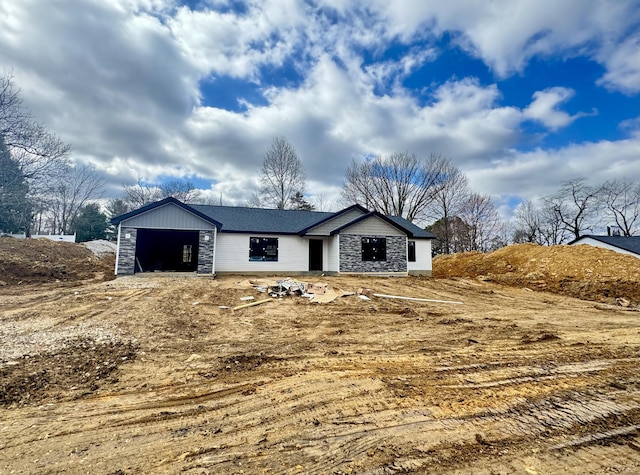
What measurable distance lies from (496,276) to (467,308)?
10.4 meters

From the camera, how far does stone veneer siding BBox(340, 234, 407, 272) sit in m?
17.2

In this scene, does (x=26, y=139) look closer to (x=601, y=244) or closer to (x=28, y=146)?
(x=28, y=146)

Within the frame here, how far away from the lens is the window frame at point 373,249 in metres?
17.6

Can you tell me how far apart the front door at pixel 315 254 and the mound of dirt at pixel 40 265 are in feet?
35.3

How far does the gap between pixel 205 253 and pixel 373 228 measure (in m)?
9.84

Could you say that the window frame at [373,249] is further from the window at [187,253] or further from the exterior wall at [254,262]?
the window at [187,253]

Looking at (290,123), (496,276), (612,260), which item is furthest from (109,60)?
(612,260)

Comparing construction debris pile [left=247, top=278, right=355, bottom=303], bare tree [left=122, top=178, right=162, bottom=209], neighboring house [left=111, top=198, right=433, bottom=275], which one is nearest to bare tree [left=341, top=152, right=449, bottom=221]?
neighboring house [left=111, top=198, right=433, bottom=275]

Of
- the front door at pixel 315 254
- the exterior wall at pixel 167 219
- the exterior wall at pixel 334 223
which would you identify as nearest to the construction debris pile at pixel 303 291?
the exterior wall at pixel 167 219

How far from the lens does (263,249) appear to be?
17.2 meters

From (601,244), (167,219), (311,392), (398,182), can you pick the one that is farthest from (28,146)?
(601,244)

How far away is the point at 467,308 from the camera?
9570mm

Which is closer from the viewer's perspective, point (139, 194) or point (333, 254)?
point (333, 254)

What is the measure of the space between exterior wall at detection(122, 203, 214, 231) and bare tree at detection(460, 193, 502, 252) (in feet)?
102
